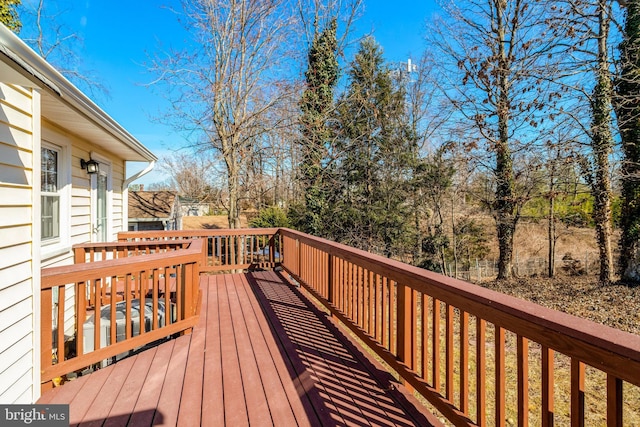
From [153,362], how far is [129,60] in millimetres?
9052

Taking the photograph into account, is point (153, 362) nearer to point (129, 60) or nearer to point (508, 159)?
point (129, 60)

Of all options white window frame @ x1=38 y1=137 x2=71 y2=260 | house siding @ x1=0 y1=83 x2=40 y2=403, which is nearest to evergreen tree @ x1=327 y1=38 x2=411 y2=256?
white window frame @ x1=38 y1=137 x2=71 y2=260

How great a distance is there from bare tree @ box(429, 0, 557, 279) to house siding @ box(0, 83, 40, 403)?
933 centimetres

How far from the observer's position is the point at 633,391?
390 centimetres

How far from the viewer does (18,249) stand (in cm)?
200

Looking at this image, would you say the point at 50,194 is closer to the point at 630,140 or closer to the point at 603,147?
the point at 603,147

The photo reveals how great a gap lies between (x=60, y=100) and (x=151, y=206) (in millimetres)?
13140

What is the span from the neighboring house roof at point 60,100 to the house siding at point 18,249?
0.24m

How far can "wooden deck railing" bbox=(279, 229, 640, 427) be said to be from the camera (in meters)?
1.09

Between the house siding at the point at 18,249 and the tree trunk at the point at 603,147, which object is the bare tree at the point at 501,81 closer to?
the tree trunk at the point at 603,147

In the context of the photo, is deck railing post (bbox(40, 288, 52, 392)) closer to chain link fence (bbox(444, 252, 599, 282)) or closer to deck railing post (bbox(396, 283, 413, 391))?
deck railing post (bbox(396, 283, 413, 391))

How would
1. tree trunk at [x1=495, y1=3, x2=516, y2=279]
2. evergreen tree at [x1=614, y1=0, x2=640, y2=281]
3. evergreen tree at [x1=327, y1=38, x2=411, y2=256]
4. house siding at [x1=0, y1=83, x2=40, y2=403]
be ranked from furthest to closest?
→ evergreen tree at [x1=327, y1=38, x2=411, y2=256], tree trunk at [x1=495, y1=3, x2=516, y2=279], evergreen tree at [x1=614, y1=0, x2=640, y2=281], house siding at [x1=0, y1=83, x2=40, y2=403]

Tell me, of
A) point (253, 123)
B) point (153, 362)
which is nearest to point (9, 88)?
point (153, 362)

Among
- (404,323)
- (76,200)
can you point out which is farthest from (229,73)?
(404,323)
